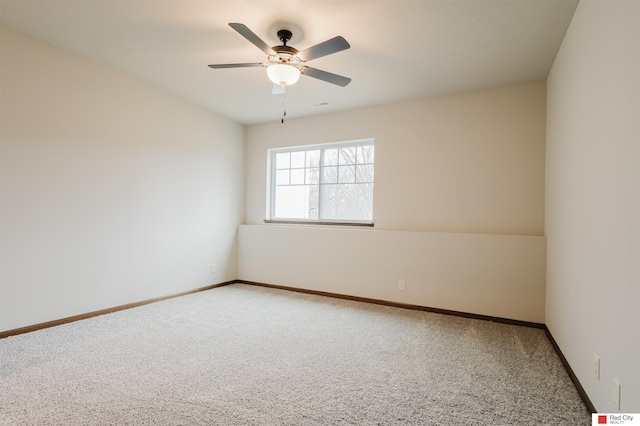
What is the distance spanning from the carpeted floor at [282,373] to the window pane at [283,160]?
253 cm

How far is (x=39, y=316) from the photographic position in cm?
293

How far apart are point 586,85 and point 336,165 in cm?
304

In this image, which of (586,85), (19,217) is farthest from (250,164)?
(586,85)

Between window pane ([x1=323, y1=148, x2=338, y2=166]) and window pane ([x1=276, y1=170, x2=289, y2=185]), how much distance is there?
72 cm

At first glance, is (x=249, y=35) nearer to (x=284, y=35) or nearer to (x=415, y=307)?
(x=284, y=35)

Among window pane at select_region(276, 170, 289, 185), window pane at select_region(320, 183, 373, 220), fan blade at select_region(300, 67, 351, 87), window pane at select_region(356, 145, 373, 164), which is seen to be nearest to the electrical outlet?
fan blade at select_region(300, 67, 351, 87)

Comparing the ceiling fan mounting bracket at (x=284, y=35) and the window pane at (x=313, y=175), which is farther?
the window pane at (x=313, y=175)

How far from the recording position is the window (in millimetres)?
4488

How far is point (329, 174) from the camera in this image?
4762 millimetres

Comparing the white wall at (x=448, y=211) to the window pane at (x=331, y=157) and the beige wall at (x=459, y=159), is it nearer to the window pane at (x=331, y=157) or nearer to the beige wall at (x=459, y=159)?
the beige wall at (x=459, y=159)

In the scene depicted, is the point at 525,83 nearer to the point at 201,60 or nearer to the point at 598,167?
the point at 598,167

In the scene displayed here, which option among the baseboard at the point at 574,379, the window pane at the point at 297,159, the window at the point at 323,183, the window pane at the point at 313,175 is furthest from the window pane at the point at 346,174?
the baseboard at the point at 574,379

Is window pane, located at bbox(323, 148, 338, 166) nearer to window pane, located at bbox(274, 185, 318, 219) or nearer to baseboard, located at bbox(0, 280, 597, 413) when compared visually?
window pane, located at bbox(274, 185, 318, 219)

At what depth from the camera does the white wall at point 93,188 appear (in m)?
2.78
